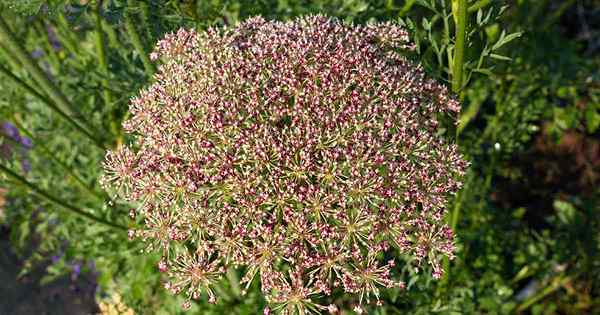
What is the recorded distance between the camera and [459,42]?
2.17m

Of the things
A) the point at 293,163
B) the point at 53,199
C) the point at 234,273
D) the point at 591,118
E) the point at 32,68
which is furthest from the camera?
the point at 591,118

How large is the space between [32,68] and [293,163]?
150cm

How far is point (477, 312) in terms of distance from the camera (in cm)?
358

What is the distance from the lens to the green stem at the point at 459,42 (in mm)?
2080

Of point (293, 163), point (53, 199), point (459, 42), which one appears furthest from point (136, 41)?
point (459, 42)

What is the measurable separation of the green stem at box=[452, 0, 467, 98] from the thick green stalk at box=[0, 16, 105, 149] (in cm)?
196

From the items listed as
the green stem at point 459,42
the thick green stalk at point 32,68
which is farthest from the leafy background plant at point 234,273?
the green stem at point 459,42

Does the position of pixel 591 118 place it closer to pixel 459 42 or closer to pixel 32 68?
pixel 459 42

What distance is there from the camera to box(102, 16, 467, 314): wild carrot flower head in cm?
205

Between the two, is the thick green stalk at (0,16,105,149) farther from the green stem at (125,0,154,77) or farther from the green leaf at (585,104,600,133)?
the green leaf at (585,104,600,133)

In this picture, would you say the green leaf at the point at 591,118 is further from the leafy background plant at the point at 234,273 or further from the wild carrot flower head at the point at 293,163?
the wild carrot flower head at the point at 293,163

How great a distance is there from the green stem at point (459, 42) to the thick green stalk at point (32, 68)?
77.3 inches

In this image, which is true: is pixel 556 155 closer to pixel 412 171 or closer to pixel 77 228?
pixel 412 171

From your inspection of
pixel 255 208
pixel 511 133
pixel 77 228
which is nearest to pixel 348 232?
pixel 255 208
